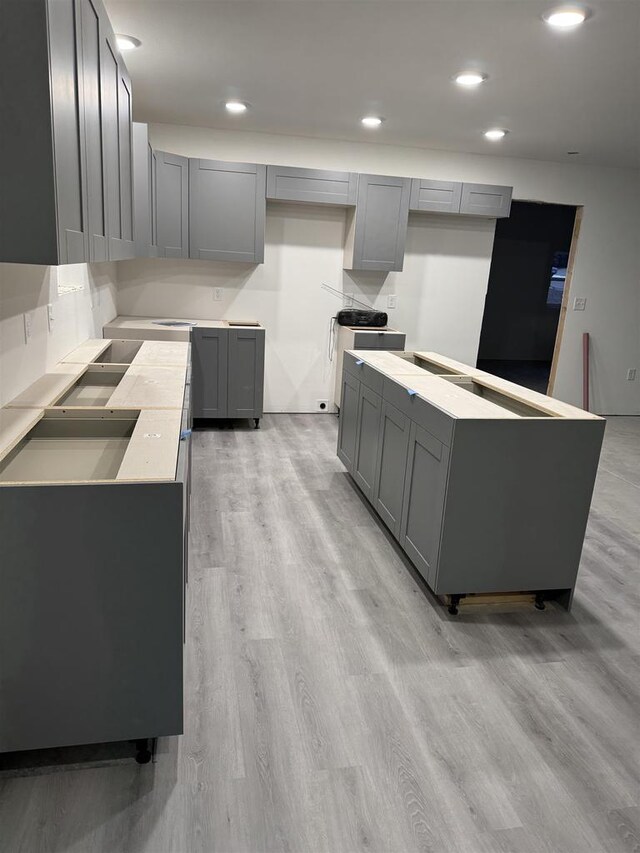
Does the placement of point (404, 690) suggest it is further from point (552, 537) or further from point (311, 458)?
point (311, 458)

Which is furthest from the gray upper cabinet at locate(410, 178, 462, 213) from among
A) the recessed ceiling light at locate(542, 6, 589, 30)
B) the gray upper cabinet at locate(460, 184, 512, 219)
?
the recessed ceiling light at locate(542, 6, 589, 30)

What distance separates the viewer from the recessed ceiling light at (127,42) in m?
3.18

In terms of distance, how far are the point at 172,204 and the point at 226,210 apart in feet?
1.47

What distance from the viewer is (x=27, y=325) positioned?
7.88ft

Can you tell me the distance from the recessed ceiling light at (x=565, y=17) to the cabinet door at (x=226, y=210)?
282 centimetres

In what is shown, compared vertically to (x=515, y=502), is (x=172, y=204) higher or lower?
higher

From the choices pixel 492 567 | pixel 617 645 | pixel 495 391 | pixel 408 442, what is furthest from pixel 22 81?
pixel 617 645

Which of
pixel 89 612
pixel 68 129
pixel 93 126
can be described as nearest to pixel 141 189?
pixel 93 126

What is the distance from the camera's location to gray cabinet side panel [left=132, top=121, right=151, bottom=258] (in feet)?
11.9

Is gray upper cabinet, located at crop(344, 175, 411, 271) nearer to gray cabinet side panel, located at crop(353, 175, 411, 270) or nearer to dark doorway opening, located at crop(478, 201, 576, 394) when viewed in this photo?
gray cabinet side panel, located at crop(353, 175, 411, 270)

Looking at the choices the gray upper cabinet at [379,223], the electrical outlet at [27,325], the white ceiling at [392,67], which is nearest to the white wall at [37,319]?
the electrical outlet at [27,325]

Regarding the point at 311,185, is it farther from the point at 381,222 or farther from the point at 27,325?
the point at 27,325

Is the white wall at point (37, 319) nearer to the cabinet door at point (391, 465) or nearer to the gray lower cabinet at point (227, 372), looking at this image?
the gray lower cabinet at point (227, 372)

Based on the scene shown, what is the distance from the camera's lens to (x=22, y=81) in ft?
4.47
